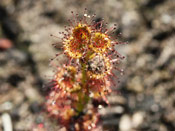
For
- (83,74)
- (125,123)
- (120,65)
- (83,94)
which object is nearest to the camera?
(83,74)

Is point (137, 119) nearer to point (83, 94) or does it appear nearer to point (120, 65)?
point (120, 65)

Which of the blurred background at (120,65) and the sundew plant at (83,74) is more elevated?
the blurred background at (120,65)

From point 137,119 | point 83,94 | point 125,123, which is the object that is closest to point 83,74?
point 83,94

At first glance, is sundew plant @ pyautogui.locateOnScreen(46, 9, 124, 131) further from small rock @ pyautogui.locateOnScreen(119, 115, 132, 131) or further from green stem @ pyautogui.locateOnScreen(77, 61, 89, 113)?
small rock @ pyautogui.locateOnScreen(119, 115, 132, 131)

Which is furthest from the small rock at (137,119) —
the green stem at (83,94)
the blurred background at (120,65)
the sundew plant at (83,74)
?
the green stem at (83,94)

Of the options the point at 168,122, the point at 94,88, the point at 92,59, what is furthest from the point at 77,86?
the point at 168,122

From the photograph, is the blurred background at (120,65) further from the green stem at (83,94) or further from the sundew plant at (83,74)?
the green stem at (83,94)
